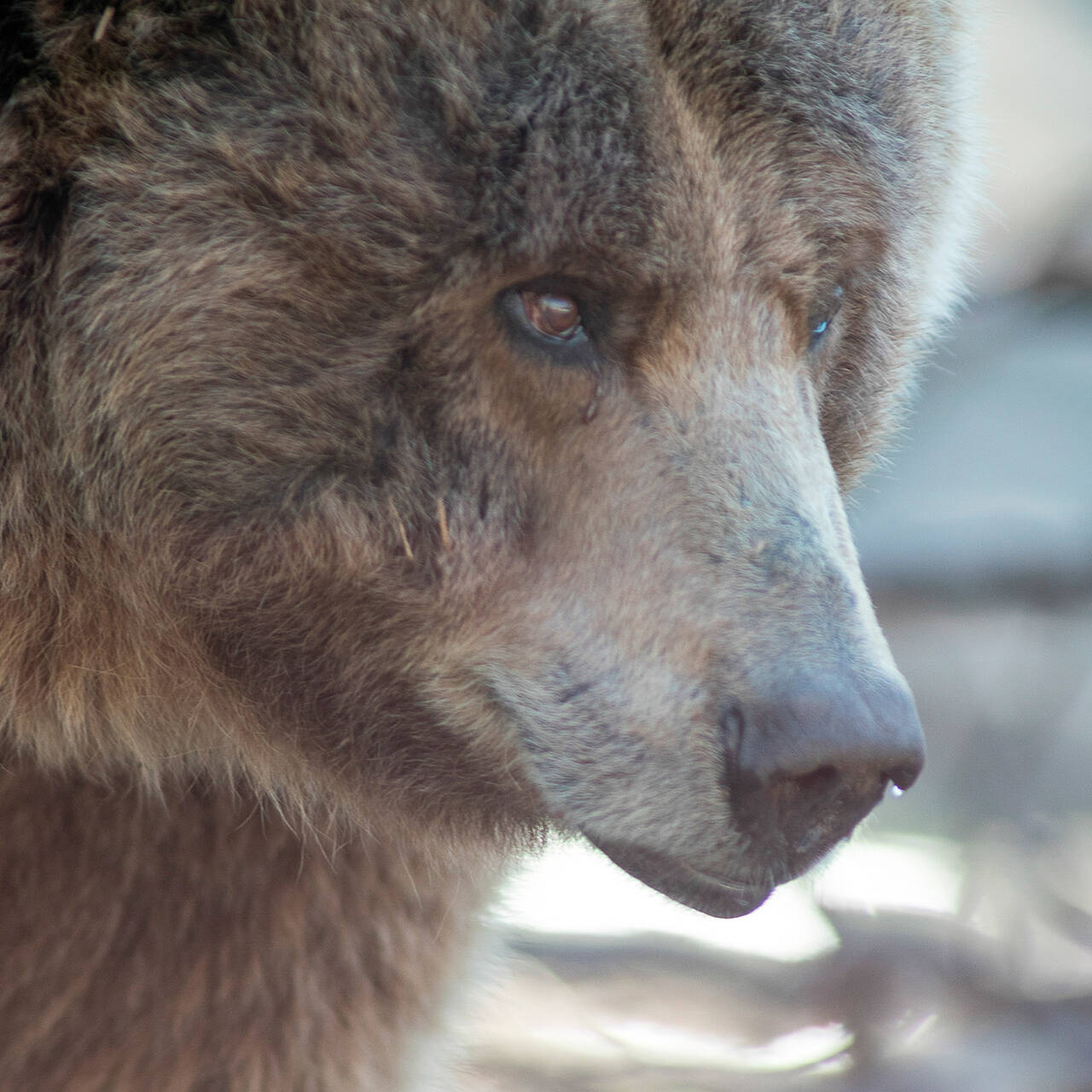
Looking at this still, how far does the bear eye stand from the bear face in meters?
0.09

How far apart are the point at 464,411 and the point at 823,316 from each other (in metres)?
0.57

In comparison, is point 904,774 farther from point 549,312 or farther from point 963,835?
point 963,835

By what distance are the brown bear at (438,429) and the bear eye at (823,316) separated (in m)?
0.02

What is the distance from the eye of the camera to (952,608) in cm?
469

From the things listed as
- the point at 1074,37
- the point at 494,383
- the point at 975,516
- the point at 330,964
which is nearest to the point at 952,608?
the point at 975,516

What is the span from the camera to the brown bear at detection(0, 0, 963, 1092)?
1635 mm

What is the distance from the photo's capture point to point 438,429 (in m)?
1.70

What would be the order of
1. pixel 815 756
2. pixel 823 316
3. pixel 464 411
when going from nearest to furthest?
pixel 815 756, pixel 464 411, pixel 823 316

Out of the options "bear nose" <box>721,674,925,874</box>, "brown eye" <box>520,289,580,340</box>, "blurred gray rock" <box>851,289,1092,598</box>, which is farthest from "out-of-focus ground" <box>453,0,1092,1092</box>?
"brown eye" <box>520,289,580,340</box>

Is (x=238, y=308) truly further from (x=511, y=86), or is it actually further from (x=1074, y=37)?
(x=1074, y=37)

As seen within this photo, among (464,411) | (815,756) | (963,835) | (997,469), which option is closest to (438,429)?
(464,411)

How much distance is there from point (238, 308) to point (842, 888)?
3317 mm

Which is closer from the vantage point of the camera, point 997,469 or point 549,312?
point 549,312

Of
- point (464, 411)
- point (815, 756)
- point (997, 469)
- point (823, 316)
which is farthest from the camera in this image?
point (997, 469)
